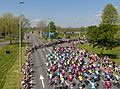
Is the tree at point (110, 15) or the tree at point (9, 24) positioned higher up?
the tree at point (110, 15)

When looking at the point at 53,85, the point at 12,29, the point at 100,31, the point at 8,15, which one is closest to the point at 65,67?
the point at 53,85

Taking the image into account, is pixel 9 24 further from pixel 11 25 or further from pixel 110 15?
pixel 110 15

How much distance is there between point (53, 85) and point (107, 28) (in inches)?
1399

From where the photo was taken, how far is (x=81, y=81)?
32.4 m

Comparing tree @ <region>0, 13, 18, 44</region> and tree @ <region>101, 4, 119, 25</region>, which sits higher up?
tree @ <region>101, 4, 119, 25</region>

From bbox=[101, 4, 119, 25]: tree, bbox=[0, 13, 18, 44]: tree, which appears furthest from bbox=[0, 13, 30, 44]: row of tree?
bbox=[101, 4, 119, 25]: tree

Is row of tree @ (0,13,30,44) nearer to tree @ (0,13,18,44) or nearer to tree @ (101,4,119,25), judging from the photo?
tree @ (0,13,18,44)

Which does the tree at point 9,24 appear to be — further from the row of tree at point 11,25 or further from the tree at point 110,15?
the tree at point 110,15

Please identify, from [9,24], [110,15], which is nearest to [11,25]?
[9,24]

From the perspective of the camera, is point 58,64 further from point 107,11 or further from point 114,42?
point 107,11

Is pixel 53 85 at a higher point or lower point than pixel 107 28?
lower

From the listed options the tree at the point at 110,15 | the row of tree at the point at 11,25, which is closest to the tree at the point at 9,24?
the row of tree at the point at 11,25

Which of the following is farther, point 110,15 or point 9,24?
point 9,24

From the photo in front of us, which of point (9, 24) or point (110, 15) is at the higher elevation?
point (110, 15)
